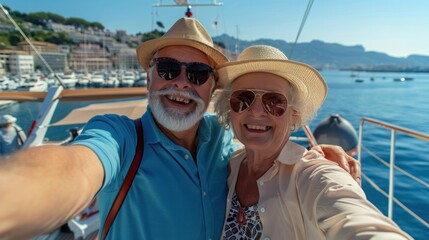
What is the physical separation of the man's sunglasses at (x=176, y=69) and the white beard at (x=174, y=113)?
67 mm

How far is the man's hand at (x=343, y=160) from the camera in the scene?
1.28 metres

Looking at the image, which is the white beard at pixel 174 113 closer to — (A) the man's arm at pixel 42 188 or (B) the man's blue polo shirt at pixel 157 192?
(B) the man's blue polo shirt at pixel 157 192

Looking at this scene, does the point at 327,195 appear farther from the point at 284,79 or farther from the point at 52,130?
the point at 52,130

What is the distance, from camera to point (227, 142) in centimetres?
175

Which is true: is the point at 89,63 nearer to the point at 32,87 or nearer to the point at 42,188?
the point at 32,87

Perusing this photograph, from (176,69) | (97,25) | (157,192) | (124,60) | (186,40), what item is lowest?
(124,60)

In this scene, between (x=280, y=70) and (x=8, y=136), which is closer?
(x=280, y=70)

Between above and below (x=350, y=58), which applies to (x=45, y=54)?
below

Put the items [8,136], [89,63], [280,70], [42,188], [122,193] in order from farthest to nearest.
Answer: [89,63] → [8,136] → [280,70] → [122,193] → [42,188]

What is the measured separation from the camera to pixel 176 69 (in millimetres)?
1456

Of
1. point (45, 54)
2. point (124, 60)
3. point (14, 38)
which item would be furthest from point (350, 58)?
point (14, 38)

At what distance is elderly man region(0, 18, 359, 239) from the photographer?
2.06 ft


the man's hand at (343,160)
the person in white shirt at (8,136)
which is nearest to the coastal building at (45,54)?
the person in white shirt at (8,136)

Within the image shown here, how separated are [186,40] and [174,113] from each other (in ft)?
1.19
